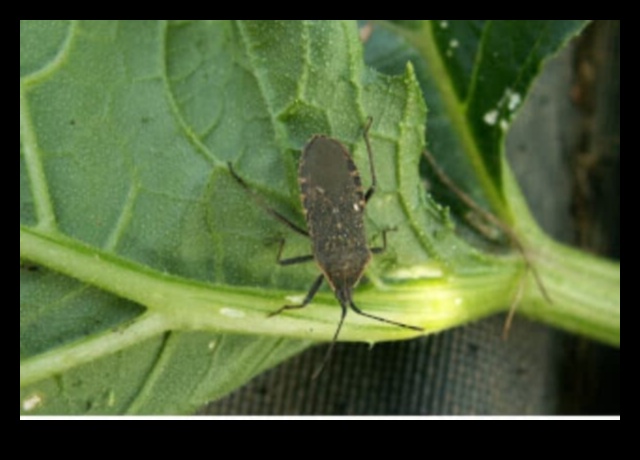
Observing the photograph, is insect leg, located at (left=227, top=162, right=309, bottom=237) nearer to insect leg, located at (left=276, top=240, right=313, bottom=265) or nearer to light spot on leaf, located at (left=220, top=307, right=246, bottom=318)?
insect leg, located at (left=276, top=240, right=313, bottom=265)

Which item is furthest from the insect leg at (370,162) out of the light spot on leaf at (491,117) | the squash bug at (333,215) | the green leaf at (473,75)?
the light spot on leaf at (491,117)

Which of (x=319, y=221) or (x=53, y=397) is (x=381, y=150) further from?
(x=53, y=397)

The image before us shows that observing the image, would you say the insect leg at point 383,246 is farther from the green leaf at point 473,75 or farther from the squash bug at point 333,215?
the green leaf at point 473,75

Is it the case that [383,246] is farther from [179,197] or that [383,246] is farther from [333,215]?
[179,197]

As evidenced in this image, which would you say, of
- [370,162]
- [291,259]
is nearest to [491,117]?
[370,162]

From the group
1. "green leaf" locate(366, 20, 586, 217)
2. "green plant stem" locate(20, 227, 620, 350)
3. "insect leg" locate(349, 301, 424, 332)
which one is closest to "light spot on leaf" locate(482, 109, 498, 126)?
"green leaf" locate(366, 20, 586, 217)

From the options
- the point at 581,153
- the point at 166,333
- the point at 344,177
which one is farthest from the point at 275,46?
the point at 581,153

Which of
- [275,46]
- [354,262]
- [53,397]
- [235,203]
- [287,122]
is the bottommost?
[53,397]
